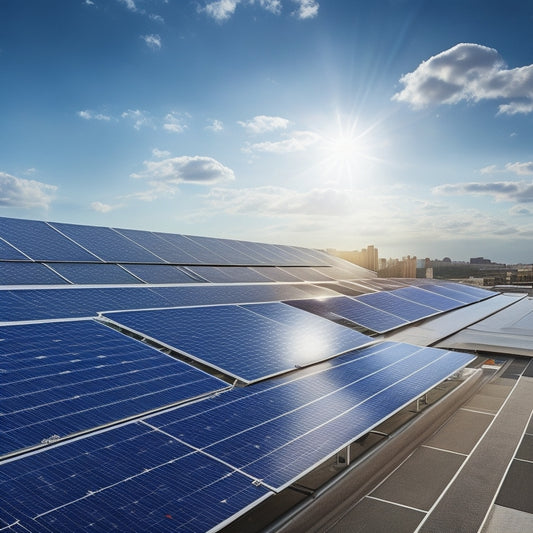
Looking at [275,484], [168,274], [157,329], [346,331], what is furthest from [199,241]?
[275,484]

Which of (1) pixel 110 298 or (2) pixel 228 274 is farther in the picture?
(2) pixel 228 274

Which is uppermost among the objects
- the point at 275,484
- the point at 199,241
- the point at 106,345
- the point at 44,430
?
the point at 199,241

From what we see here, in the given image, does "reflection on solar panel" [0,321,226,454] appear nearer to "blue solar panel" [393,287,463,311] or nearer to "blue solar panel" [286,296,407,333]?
"blue solar panel" [286,296,407,333]

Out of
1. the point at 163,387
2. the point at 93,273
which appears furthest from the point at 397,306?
the point at 163,387

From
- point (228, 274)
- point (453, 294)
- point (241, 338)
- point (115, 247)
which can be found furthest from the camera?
point (453, 294)

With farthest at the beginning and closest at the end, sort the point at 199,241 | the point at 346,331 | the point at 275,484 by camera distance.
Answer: the point at 199,241 < the point at 346,331 < the point at 275,484

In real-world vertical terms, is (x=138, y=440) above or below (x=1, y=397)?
below

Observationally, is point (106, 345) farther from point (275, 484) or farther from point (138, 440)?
point (275, 484)

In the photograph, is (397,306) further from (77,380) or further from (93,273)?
(77,380)

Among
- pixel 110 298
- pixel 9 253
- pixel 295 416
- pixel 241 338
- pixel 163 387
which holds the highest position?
pixel 9 253
